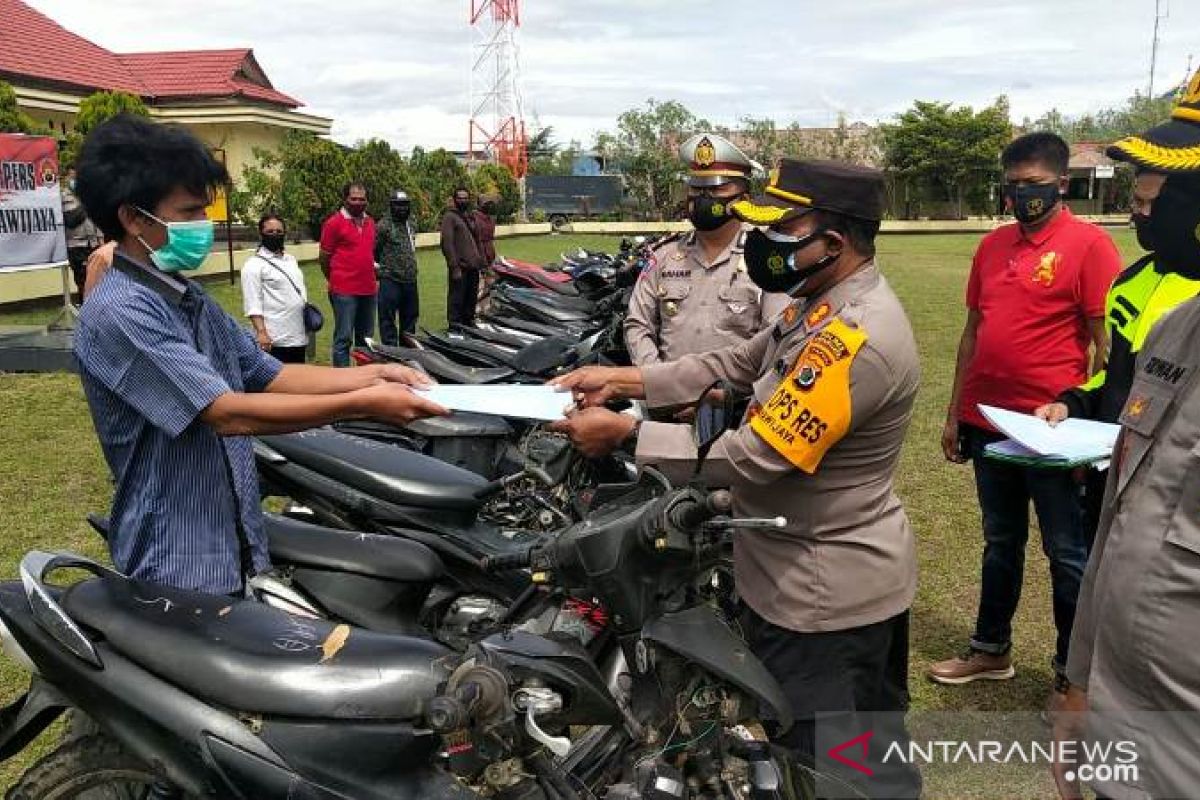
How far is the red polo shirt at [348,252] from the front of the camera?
9.11 meters

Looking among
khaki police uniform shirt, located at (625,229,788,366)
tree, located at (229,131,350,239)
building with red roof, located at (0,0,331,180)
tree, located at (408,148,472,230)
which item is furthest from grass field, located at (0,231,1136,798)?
tree, located at (408,148,472,230)

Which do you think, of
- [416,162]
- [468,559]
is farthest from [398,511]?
[416,162]

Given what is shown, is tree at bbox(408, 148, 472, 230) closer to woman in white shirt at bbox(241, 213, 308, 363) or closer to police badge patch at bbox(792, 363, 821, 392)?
woman in white shirt at bbox(241, 213, 308, 363)

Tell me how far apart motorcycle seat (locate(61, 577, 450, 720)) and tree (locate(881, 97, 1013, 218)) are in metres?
43.8

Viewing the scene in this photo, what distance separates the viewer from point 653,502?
6.42ft

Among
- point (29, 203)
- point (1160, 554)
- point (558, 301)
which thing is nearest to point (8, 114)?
point (29, 203)

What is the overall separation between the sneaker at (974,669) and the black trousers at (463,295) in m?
8.81

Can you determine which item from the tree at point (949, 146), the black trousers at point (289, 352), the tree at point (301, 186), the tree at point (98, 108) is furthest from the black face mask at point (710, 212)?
the tree at point (949, 146)

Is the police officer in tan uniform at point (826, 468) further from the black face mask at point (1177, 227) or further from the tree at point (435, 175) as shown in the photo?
the tree at point (435, 175)

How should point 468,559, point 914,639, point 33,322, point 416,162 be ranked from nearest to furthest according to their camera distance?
point 468,559
point 914,639
point 33,322
point 416,162

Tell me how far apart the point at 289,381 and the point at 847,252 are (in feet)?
4.77

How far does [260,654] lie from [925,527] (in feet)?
14.2

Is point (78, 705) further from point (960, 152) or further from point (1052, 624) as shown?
point (960, 152)

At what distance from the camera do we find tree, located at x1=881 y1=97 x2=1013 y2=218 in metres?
42.0
